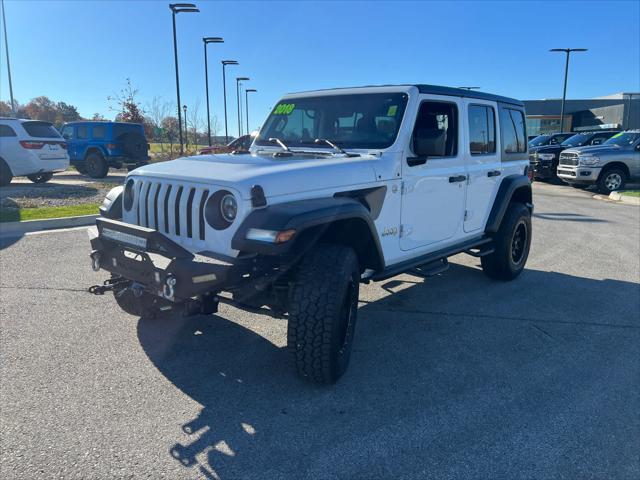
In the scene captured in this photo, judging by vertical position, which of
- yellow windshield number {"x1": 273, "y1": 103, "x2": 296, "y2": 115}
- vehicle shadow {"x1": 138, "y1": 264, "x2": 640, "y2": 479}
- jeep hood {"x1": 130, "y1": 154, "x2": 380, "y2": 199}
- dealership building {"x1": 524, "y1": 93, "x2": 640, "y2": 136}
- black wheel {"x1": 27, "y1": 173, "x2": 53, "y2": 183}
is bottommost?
vehicle shadow {"x1": 138, "y1": 264, "x2": 640, "y2": 479}

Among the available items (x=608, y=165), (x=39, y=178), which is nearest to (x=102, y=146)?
(x=39, y=178)

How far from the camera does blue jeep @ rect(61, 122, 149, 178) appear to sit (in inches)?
666

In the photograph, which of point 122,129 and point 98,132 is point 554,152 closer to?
point 122,129

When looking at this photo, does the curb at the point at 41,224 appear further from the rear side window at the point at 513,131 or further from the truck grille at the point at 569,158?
the truck grille at the point at 569,158

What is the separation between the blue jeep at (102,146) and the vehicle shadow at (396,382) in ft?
46.5

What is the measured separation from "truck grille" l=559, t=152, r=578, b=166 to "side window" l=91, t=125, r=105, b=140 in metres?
15.3

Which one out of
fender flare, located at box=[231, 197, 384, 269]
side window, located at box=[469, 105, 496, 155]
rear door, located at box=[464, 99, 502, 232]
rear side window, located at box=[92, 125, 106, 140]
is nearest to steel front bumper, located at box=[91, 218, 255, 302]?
fender flare, located at box=[231, 197, 384, 269]

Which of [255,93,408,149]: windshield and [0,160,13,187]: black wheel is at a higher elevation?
[255,93,408,149]: windshield

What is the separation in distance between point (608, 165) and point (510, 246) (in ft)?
37.6

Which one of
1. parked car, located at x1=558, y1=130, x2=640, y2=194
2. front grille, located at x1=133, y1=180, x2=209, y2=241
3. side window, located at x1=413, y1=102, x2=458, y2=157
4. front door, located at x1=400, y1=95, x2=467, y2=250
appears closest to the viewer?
front grille, located at x1=133, y1=180, x2=209, y2=241

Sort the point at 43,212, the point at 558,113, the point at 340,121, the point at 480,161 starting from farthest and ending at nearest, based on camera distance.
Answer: the point at 558,113
the point at 43,212
the point at 480,161
the point at 340,121

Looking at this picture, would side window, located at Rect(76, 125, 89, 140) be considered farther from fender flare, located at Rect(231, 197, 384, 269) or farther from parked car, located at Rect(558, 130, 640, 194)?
fender flare, located at Rect(231, 197, 384, 269)

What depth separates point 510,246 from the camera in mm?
5680

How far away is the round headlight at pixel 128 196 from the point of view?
12.4 ft
